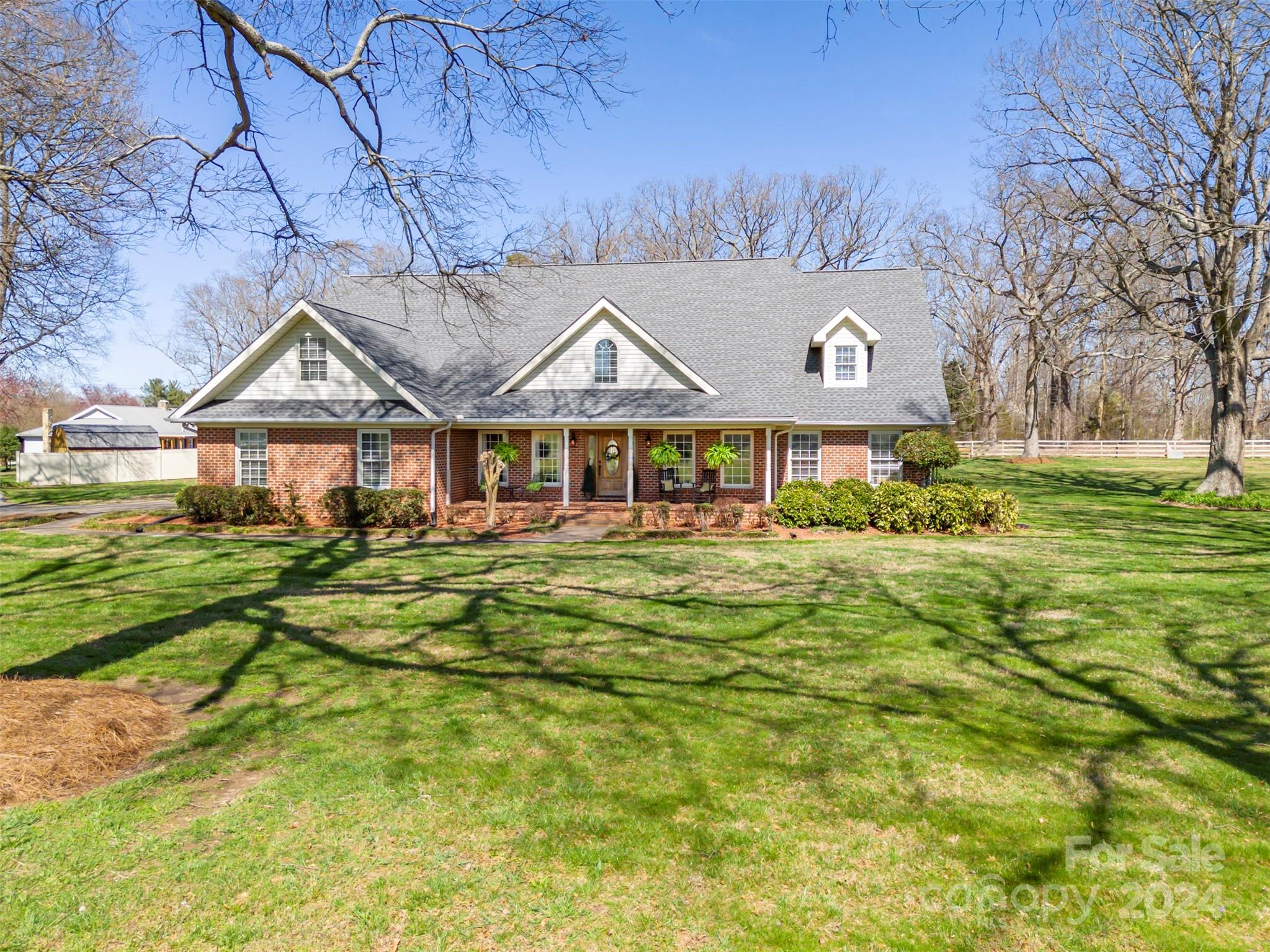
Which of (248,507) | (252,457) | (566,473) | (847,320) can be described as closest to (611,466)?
(566,473)

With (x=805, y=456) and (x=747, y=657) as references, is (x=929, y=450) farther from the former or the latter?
(x=747, y=657)

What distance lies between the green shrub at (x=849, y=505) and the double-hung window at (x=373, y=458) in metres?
12.1

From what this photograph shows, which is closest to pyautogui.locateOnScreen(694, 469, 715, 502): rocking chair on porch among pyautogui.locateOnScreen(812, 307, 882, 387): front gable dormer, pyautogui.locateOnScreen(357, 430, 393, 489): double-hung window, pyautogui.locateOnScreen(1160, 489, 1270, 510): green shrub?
pyautogui.locateOnScreen(812, 307, 882, 387): front gable dormer

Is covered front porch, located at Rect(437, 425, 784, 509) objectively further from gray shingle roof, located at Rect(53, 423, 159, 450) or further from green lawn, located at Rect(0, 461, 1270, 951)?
gray shingle roof, located at Rect(53, 423, 159, 450)

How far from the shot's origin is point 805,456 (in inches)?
835

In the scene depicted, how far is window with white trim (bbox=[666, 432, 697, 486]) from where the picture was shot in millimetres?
21328

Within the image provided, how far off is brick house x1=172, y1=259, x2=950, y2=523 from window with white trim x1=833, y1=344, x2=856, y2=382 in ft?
0.17

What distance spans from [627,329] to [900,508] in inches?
365

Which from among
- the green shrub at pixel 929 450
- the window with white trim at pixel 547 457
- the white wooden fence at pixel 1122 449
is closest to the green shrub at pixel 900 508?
the green shrub at pixel 929 450

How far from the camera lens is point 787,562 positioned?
44.3 feet

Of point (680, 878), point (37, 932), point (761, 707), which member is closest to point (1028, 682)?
point (761, 707)

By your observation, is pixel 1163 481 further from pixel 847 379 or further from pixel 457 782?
pixel 457 782

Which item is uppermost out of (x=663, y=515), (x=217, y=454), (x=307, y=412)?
(x=307, y=412)

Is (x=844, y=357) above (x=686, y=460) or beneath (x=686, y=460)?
above
